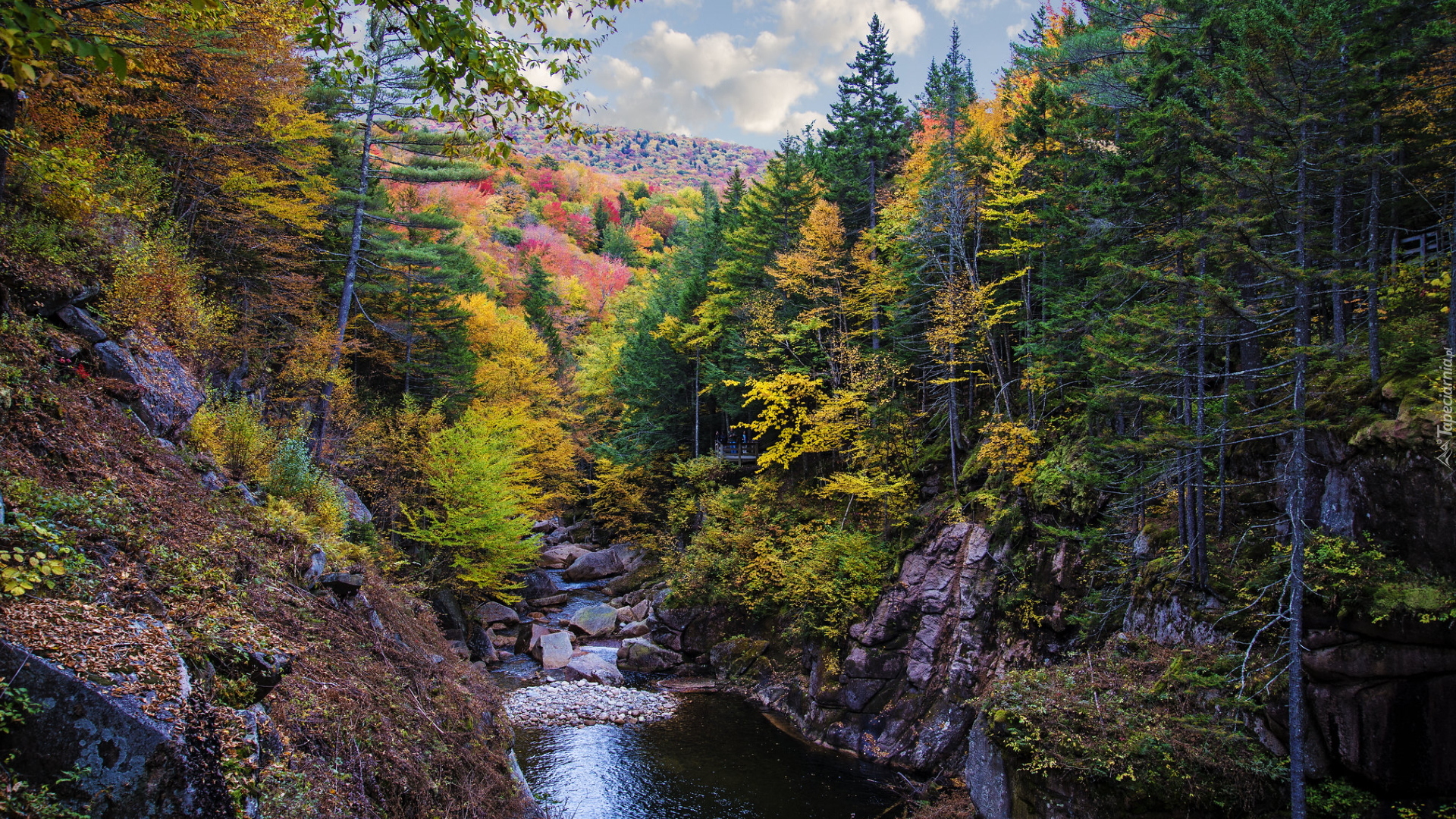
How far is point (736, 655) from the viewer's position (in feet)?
69.2

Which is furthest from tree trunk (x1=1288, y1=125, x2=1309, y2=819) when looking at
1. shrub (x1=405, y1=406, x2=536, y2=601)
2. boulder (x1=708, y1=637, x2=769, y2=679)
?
shrub (x1=405, y1=406, x2=536, y2=601)

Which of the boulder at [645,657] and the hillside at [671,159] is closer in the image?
the boulder at [645,657]

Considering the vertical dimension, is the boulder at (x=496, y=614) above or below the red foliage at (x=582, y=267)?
below

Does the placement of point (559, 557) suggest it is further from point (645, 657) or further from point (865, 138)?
point (865, 138)

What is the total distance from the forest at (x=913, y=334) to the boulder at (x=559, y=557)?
4.95m

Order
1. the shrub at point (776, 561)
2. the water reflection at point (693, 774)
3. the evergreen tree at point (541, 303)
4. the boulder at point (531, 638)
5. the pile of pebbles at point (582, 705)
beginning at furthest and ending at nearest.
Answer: the evergreen tree at point (541, 303), the boulder at point (531, 638), the shrub at point (776, 561), the pile of pebbles at point (582, 705), the water reflection at point (693, 774)

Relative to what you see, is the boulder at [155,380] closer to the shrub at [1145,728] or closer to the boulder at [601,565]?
the shrub at [1145,728]

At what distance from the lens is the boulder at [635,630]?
935 inches

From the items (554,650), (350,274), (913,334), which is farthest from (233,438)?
(913,334)

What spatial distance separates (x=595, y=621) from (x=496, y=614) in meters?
3.76

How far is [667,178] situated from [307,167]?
131555 mm

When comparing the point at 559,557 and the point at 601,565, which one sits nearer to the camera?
the point at 601,565

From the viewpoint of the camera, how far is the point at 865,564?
17.5m

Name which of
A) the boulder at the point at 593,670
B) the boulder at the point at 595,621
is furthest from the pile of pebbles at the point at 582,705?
the boulder at the point at 595,621
